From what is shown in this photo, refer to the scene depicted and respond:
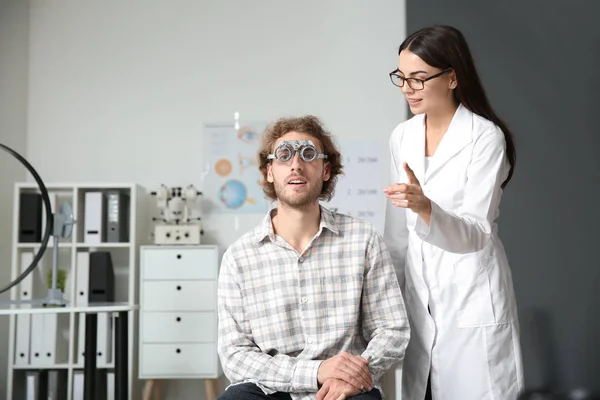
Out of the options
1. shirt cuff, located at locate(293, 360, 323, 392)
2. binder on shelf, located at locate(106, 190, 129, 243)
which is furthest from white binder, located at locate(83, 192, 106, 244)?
shirt cuff, located at locate(293, 360, 323, 392)

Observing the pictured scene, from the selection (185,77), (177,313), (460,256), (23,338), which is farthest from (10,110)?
(460,256)

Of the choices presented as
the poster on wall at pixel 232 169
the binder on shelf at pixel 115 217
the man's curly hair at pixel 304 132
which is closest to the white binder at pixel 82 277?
the binder on shelf at pixel 115 217

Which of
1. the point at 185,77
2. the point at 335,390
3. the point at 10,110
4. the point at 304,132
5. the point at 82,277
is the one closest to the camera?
the point at 335,390

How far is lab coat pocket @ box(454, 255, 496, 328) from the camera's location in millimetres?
1806

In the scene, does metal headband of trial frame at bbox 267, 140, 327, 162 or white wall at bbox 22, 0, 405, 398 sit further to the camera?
white wall at bbox 22, 0, 405, 398

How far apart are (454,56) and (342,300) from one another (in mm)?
698

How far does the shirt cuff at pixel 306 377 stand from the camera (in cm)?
178

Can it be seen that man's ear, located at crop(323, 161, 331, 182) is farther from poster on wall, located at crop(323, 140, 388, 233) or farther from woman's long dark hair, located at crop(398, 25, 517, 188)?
poster on wall, located at crop(323, 140, 388, 233)

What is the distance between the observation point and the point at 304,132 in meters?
2.08

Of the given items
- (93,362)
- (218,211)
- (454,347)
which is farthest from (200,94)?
(454,347)

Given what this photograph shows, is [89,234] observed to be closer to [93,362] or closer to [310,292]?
[93,362]

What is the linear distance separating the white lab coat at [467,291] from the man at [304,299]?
10 centimetres

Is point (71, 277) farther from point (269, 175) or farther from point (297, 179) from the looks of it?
point (297, 179)

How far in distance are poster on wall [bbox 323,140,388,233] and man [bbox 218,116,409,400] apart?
6.92 feet
